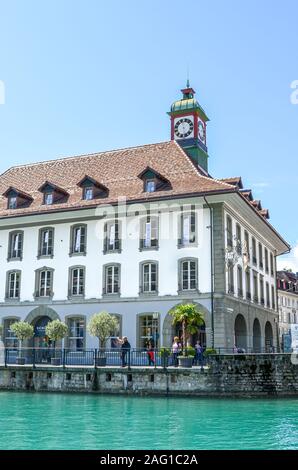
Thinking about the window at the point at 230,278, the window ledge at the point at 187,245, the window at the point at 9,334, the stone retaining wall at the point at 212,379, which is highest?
the window ledge at the point at 187,245

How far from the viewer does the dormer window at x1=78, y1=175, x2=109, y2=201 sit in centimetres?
3491

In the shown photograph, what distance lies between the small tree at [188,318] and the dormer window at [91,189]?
30.3ft

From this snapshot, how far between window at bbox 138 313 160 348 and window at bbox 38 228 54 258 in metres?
7.25

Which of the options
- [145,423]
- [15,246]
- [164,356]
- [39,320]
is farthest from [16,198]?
[145,423]

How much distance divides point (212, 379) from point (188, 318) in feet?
12.3

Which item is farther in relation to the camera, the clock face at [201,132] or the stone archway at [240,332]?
the clock face at [201,132]

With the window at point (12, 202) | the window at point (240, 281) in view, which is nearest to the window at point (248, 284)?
the window at point (240, 281)

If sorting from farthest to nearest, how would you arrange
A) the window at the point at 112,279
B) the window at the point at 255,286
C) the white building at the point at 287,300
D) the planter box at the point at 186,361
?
the white building at the point at 287,300 → the window at the point at 255,286 → the window at the point at 112,279 → the planter box at the point at 186,361

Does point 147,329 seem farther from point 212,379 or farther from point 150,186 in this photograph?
point 150,186

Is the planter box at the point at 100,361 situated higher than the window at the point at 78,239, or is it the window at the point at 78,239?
the window at the point at 78,239

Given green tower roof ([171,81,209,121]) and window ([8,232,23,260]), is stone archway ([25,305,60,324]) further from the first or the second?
green tower roof ([171,81,209,121])

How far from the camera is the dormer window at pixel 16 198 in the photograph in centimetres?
3703

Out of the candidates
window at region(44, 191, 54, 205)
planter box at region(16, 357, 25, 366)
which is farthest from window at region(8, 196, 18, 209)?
planter box at region(16, 357, 25, 366)

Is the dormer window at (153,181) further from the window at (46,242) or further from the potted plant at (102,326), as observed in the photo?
the potted plant at (102,326)
